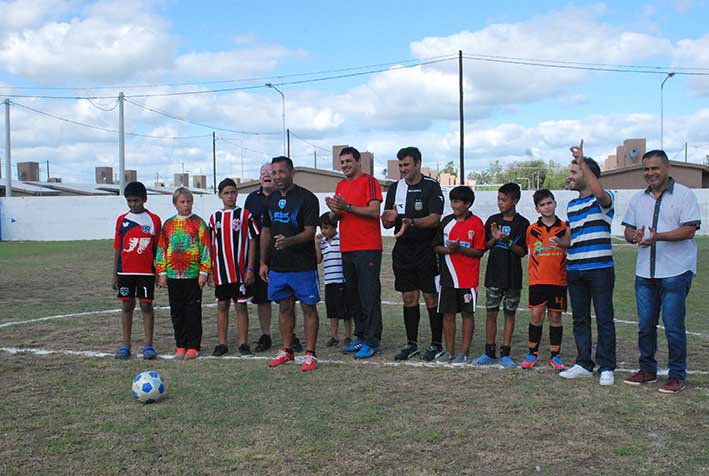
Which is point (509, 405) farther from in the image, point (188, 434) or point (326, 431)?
point (188, 434)

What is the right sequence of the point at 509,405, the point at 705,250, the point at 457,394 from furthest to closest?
the point at 705,250 → the point at 457,394 → the point at 509,405

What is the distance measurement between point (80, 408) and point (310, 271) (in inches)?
97.7

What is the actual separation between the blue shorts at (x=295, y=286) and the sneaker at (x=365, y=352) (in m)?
0.82

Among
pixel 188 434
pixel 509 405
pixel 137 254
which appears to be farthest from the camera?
pixel 137 254

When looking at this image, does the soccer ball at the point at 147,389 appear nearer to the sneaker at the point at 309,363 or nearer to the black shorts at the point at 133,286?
the sneaker at the point at 309,363

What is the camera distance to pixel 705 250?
21734 mm

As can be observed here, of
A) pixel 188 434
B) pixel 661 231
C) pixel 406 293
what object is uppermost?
pixel 661 231

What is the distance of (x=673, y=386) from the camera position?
554cm

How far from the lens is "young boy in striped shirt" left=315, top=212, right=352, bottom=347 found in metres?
7.85

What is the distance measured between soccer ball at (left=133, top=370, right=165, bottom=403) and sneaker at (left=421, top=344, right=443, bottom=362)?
8.87ft

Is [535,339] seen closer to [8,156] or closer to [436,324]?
[436,324]

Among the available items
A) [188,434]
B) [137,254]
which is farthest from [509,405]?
[137,254]

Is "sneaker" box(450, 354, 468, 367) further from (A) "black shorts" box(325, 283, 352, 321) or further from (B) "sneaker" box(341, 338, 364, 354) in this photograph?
(A) "black shorts" box(325, 283, 352, 321)

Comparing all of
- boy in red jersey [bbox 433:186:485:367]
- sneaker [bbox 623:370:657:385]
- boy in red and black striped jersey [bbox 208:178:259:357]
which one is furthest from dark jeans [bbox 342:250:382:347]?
sneaker [bbox 623:370:657:385]
